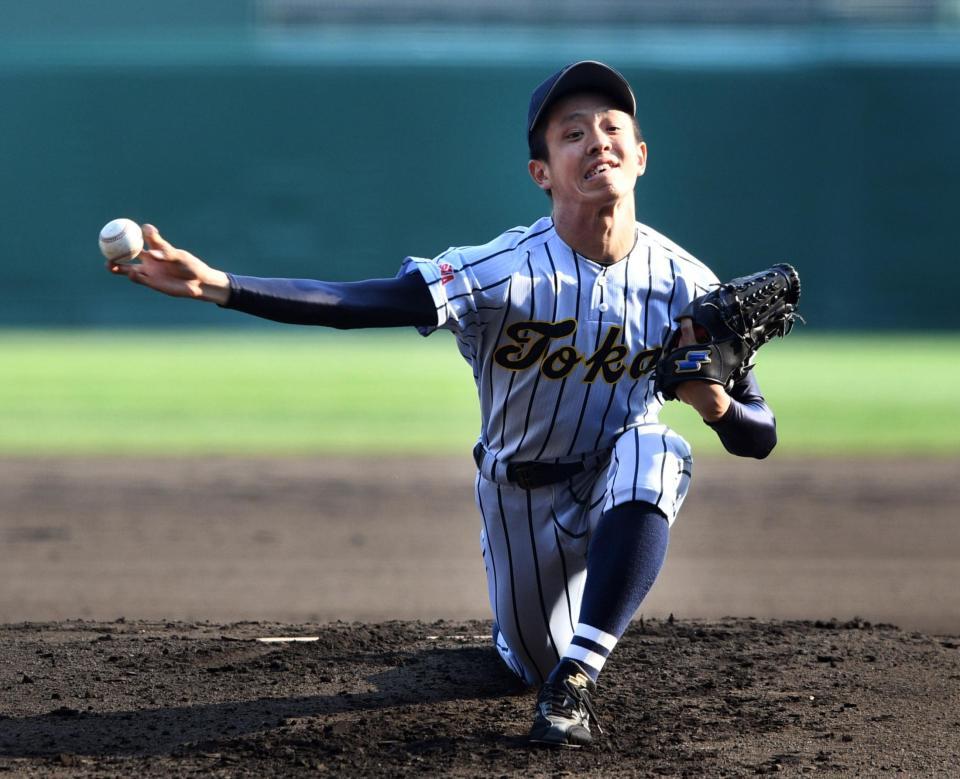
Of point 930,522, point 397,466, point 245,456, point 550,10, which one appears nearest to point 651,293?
point 930,522

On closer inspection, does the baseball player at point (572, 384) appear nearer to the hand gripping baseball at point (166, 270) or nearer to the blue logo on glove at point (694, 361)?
the blue logo on glove at point (694, 361)

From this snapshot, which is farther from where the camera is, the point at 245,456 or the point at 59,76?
the point at 59,76

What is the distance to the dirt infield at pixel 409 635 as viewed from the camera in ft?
9.21

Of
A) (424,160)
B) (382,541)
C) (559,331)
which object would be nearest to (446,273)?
(559,331)

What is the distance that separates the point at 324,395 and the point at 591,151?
768 cm

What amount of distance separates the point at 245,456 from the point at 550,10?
1048cm

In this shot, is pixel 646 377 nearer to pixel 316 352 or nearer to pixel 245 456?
pixel 245 456

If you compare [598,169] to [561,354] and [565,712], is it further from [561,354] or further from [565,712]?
[565,712]

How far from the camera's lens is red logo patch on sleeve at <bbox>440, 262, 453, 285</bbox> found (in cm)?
287

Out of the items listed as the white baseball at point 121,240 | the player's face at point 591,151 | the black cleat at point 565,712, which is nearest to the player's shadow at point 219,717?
the black cleat at point 565,712

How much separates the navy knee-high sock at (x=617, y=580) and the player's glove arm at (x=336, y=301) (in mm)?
591

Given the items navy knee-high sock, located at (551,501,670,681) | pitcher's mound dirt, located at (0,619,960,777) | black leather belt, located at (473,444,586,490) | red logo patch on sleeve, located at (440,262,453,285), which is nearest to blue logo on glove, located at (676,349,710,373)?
navy knee-high sock, located at (551,501,670,681)

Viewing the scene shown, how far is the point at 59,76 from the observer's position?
1480cm

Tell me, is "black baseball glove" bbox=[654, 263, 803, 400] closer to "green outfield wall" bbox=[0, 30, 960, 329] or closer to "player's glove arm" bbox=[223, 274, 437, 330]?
"player's glove arm" bbox=[223, 274, 437, 330]
